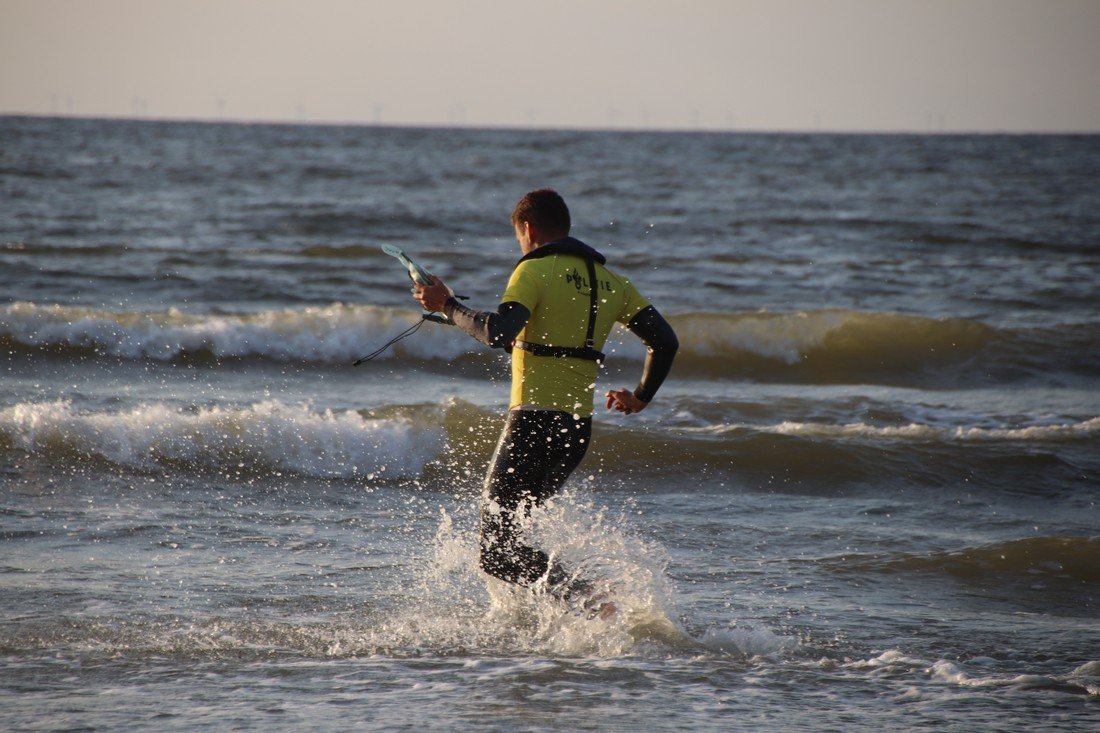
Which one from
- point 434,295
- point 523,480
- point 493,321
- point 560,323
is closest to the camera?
point 493,321

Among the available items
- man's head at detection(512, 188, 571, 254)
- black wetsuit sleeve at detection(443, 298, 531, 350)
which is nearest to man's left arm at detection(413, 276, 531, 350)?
black wetsuit sleeve at detection(443, 298, 531, 350)

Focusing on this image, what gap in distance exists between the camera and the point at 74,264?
18578mm

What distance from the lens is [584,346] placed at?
514cm

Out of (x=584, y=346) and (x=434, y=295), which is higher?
(x=434, y=295)

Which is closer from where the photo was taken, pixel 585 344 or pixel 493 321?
pixel 493 321

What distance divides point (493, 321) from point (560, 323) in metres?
0.47

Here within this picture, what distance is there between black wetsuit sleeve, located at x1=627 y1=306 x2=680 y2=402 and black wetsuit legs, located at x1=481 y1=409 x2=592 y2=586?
1.13ft

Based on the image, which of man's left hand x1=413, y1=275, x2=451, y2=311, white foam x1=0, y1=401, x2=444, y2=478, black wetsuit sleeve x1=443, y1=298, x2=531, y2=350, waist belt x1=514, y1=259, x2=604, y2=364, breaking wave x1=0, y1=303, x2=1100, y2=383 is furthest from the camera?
breaking wave x1=0, y1=303, x2=1100, y2=383

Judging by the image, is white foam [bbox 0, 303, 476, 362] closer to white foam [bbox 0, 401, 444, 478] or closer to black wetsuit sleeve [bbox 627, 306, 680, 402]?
white foam [bbox 0, 401, 444, 478]

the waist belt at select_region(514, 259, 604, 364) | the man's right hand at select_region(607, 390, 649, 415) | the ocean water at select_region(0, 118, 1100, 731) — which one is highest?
the waist belt at select_region(514, 259, 604, 364)

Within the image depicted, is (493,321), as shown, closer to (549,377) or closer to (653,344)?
(549,377)

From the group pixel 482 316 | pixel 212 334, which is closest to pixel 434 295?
pixel 482 316

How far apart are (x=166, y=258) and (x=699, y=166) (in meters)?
32.7

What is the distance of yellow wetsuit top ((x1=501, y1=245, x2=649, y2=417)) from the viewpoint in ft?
16.4
